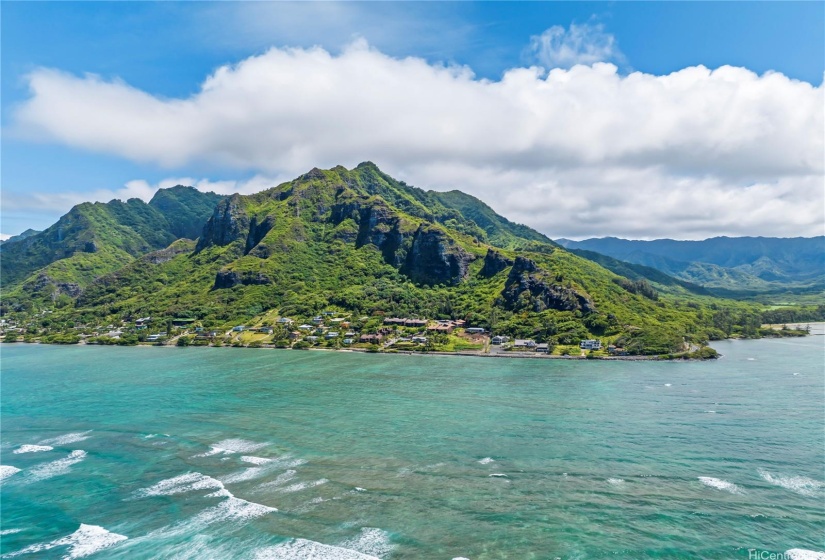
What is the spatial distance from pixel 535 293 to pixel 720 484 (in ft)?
406

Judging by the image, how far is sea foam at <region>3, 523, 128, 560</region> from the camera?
3053 cm

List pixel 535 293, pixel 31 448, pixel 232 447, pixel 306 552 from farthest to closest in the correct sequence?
pixel 535 293 → pixel 31 448 → pixel 232 447 → pixel 306 552

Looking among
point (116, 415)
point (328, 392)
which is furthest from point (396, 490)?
point (116, 415)

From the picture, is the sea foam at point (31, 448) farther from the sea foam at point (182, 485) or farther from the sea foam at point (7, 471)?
the sea foam at point (182, 485)

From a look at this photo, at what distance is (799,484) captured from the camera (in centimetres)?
3834

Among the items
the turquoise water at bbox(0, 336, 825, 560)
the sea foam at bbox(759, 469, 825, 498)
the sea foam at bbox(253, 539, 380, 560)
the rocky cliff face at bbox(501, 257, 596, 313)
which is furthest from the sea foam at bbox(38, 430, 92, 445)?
the rocky cliff face at bbox(501, 257, 596, 313)

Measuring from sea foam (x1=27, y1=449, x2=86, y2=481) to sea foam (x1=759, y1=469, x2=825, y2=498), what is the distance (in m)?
67.3

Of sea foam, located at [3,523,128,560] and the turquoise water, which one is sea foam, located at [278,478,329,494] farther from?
sea foam, located at [3,523,128,560]

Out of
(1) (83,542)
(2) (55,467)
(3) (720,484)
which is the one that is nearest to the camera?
(1) (83,542)

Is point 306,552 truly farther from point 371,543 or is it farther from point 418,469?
point 418,469

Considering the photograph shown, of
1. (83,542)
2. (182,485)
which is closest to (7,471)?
(182,485)

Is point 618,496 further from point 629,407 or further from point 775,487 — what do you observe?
point 629,407

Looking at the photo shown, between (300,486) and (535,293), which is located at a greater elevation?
(535,293)

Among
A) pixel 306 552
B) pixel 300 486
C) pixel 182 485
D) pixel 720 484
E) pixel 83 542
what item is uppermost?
pixel 720 484
